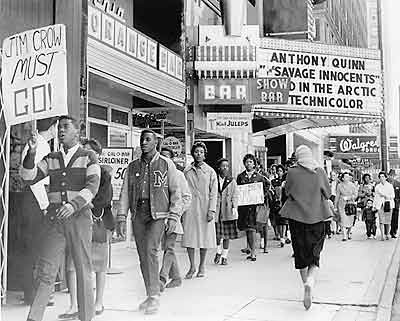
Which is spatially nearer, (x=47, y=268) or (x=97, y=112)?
(x=47, y=268)

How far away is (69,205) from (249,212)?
6.06 meters

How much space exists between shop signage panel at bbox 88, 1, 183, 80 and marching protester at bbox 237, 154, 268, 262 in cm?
262

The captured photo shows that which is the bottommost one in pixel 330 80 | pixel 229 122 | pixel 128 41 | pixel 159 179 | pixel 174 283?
pixel 174 283

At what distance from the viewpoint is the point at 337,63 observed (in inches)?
696

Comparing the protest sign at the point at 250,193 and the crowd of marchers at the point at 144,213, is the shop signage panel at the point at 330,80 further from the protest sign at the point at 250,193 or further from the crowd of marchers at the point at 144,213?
the crowd of marchers at the point at 144,213

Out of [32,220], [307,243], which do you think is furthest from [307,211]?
[32,220]

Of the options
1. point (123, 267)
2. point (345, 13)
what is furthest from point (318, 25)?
point (123, 267)

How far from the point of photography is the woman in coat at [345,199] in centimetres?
1430

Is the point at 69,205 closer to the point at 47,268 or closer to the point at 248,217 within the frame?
the point at 47,268

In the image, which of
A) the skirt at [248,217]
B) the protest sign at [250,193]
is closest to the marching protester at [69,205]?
the protest sign at [250,193]

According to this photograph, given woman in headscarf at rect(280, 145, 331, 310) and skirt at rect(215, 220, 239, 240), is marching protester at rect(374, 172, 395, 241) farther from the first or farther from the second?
woman in headscarf at rect(280, 145, 331, 310)

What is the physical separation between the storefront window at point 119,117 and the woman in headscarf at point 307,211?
20.8ft

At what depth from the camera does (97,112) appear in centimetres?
1185

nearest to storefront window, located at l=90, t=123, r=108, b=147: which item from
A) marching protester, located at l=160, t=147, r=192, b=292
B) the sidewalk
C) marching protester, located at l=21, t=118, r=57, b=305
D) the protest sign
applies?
the sidewalk
